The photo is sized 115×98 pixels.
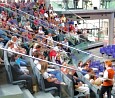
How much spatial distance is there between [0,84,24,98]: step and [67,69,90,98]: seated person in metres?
1.56

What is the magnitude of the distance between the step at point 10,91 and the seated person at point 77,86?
156cm

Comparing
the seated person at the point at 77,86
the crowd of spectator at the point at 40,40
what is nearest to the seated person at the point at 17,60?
the crowd of spectator at the point at 40,40

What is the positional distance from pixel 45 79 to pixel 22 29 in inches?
178

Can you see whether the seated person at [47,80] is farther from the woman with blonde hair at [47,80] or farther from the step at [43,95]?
the step at [43,95]

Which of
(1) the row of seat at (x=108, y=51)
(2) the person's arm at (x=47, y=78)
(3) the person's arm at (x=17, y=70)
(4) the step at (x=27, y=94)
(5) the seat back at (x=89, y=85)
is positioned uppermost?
(3) the person's arm at (x=17, y=70)

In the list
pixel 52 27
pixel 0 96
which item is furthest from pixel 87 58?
pixel 0 96

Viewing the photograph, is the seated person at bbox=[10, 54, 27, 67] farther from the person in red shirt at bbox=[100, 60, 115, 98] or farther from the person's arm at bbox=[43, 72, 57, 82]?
the person in red shirt at bbox=[100, 60, 115, 98]

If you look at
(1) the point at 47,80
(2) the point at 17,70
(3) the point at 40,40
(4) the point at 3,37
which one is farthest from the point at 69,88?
(3) the point at 40,40

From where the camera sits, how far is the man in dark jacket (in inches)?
268

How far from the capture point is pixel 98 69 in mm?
10789

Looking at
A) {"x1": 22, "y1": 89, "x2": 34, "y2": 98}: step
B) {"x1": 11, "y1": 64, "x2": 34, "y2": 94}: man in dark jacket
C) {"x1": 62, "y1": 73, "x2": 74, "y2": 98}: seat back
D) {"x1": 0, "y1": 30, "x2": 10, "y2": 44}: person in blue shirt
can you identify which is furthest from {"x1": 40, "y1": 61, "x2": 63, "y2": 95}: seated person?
{"x1": 0, "y1": 30, "x2": 10, "y2": 44}: person in blue shirt

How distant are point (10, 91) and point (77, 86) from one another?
194 centimetres

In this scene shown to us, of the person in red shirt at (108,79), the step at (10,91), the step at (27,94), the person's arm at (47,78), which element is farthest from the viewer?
the person's arm at (47,78)

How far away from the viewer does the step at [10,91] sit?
5823 mm
